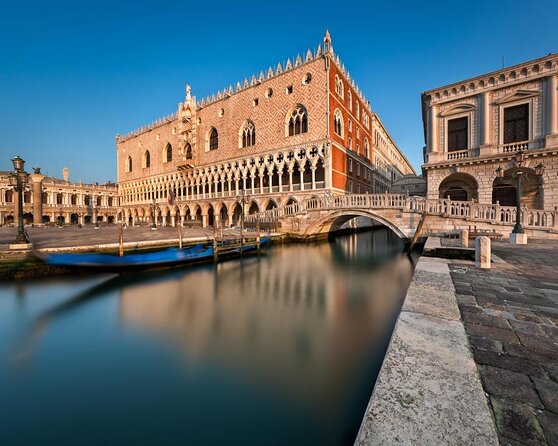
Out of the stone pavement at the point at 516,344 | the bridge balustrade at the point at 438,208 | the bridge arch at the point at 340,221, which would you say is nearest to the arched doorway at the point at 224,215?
the bridge balustrade at the point at 438,208

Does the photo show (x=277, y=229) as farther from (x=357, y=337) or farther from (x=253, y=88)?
(x=253, y=88)

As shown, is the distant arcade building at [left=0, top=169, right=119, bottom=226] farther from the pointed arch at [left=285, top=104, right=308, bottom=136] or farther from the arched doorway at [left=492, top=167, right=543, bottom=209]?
the arched doorway at [left=492, top=167, right=543, bottom=209]

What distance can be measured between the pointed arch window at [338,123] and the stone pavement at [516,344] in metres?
19.0

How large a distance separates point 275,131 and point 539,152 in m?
17.5

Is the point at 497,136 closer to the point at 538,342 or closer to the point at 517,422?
the point at 538,342

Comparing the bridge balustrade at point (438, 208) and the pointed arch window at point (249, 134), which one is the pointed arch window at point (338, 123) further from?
the bridge balustrade at point (438, 208)

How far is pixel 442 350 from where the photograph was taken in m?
2.10

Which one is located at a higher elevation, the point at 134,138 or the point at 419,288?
the point at 134,138

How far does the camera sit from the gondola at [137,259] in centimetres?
707

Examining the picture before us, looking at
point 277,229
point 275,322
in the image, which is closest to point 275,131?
point 277,229

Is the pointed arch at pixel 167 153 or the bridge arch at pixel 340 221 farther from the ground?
the pointed arch at pixel 167 153

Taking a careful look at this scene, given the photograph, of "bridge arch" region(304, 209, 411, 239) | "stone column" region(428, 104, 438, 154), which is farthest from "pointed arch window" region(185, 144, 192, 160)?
"stone column" region(428, 104, 438, 154)

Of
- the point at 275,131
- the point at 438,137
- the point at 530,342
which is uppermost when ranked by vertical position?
the point at 275,131

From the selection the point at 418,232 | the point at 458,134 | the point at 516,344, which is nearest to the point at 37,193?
the point at 418,232
